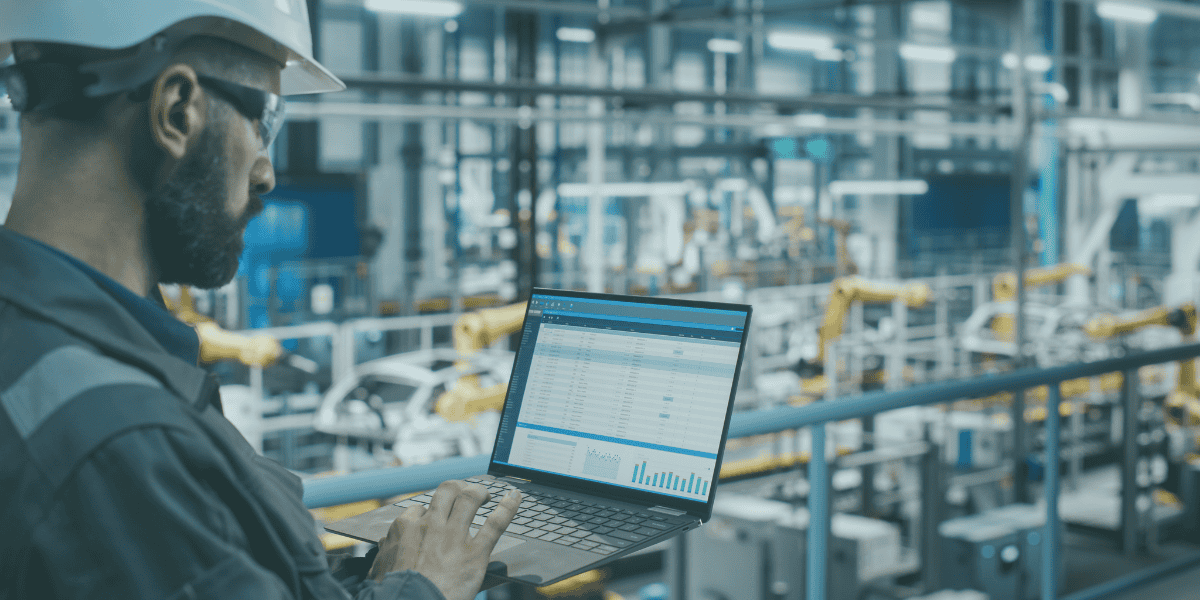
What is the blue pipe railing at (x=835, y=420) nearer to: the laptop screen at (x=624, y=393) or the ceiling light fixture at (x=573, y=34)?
the laptop screen at (x=624, y=393)

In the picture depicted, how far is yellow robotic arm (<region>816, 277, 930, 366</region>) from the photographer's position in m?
8.59

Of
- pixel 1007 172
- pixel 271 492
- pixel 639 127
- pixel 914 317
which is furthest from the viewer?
pixel 1007 172

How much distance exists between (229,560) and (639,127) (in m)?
17.6

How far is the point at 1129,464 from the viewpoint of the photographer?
6262mm

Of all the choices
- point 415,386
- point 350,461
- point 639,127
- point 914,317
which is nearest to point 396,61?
point 639,127

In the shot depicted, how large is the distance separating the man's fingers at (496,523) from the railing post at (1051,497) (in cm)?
229

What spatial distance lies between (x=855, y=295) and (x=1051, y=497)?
5775mm

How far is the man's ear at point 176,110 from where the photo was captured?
0.81 m

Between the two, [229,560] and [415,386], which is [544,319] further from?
[415,386]

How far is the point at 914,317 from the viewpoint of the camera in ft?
52.1

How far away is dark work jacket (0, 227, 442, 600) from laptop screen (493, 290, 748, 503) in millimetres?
564

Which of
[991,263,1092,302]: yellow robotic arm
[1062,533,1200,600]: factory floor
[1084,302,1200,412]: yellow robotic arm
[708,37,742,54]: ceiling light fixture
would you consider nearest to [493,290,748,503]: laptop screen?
[1062,533,1200,600]: factory floor

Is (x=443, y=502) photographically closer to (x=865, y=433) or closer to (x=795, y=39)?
(x=865, y=433)

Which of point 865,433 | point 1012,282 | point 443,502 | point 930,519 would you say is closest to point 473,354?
point 865,433
